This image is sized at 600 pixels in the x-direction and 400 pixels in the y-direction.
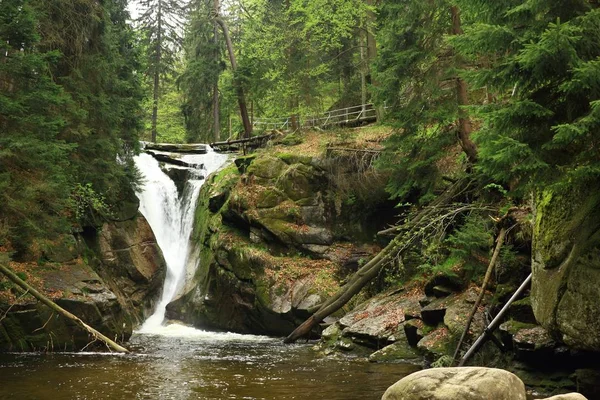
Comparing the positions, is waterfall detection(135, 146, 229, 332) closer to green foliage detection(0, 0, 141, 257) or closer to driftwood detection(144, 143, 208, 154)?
green foliage detection(0, 0, 141, 257)

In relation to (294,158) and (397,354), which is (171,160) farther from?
(397,354)

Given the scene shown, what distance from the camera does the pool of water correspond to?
8.12 m

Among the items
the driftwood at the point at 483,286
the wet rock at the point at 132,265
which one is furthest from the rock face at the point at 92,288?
the driftwood at the point at 483,286

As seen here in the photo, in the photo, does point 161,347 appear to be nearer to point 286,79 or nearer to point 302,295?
point 302,295

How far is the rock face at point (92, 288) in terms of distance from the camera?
1222 centimetres

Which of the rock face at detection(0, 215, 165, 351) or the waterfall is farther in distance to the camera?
the waterfall

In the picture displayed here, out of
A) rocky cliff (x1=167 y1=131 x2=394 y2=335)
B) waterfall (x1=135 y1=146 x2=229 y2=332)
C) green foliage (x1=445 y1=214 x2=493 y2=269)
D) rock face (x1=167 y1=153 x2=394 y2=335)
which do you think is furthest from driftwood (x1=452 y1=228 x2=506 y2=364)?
waterfall (x1=135 y1=146 x2=229 y2=332)

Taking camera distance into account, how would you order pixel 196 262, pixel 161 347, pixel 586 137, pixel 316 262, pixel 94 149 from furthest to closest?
pixel 196 262 < pixel 316 262 < pixel 94 149 < pixel 161 347 < pixel 586 137

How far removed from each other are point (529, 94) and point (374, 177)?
39.3ft

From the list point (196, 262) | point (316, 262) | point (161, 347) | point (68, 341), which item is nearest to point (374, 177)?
point (316, 262)

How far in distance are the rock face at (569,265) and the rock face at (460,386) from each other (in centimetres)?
174

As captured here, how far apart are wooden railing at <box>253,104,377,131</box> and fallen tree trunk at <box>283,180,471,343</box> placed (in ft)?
28.9

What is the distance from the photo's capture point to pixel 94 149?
16.4 metres

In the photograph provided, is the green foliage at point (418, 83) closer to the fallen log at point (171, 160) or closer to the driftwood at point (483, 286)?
the driftwood at point (483, 286)
